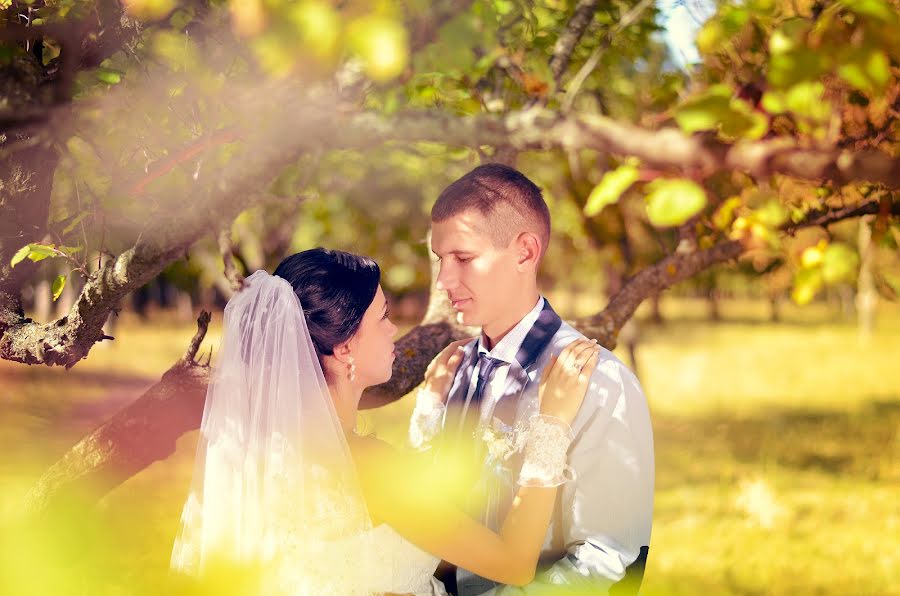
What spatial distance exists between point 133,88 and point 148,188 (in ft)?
2.53

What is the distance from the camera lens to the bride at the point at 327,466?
3424 millimetres

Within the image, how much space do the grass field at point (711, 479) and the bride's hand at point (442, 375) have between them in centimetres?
167

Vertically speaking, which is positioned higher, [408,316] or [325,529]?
[325,529]

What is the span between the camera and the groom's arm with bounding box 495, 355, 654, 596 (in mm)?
3658

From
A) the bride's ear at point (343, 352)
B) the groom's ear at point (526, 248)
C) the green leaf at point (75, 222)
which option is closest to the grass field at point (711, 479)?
the bride's ear at point (343, 352)

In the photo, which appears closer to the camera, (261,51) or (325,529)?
(261,51)

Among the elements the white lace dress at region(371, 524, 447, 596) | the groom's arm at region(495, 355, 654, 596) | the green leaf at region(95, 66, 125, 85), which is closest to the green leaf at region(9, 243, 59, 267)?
the green leaf at region(95, 66, 125, 85)

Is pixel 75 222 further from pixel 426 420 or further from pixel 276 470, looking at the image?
pixel 426 420

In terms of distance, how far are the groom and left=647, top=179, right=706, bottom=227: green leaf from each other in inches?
72.4

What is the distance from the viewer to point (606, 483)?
3674 mm

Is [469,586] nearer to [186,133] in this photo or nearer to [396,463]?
[396,463]

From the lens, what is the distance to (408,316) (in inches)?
1927

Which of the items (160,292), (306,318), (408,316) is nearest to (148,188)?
(306,318)

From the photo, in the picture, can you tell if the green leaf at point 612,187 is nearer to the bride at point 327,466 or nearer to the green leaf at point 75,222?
the bride at point 327,466
